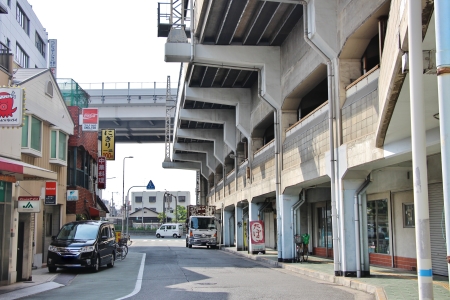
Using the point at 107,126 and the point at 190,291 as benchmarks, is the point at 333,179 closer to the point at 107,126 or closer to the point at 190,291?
the point at 190,291

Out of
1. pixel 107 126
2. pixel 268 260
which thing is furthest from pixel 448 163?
pixel 107 126

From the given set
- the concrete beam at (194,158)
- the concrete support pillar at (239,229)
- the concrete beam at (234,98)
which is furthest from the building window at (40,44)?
the concrete support pillar at (239,229)

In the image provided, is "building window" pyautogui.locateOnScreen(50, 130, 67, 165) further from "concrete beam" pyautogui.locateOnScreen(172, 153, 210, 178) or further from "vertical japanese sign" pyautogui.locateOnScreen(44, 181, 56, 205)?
"concrete beam" pyautogui.locateOnScreen(172, 153, 210, 178)

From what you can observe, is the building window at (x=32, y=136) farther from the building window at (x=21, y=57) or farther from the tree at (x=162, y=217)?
the tree at (x=162, y=217)

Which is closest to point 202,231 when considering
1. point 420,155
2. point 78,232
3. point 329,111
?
point 78,232

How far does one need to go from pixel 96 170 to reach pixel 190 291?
93.7 feet

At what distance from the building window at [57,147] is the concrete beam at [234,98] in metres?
9.17

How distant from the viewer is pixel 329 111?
18312 millimetres

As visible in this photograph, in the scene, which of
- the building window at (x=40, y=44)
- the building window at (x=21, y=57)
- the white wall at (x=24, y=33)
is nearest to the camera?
the white wall at (x=24, y=33)

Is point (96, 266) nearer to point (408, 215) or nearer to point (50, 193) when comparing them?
point (50, 193)

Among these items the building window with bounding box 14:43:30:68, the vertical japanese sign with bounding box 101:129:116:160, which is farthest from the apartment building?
the building window with bounding box 14:43:30:68

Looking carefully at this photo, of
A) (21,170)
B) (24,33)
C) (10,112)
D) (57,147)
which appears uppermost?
(24,33)

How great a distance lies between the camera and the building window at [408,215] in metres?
18.6

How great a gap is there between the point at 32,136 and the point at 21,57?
30434mm
